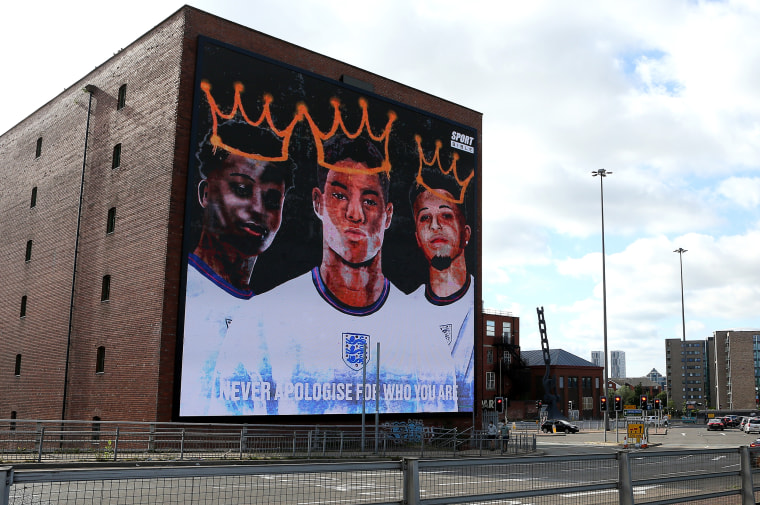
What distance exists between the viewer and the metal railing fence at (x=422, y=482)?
19.7 ft

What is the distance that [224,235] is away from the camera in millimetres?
33000

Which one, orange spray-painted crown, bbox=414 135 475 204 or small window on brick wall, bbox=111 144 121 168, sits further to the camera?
orange spray-painted crown, bbox=414 135 475 204

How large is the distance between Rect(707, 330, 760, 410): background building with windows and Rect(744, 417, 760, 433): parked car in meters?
113

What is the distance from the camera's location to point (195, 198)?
106 feet

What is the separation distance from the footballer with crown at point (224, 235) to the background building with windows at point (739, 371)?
169296mm

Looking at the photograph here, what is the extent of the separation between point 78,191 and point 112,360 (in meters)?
10.7

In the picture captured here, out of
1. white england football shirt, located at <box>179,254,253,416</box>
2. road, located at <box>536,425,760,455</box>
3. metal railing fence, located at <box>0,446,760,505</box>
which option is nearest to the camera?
metal railing fence, located at <box>0,446,760,505</box>

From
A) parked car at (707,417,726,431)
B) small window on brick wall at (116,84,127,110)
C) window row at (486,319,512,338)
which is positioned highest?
small window on brick wall at (116,84,127,110)

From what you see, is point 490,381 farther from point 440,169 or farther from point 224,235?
point 224,235

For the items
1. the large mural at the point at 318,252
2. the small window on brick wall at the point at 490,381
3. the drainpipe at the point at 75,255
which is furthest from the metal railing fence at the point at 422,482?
the small window on brick wall at the point at 490,381

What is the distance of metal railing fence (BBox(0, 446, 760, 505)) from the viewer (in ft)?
19.7

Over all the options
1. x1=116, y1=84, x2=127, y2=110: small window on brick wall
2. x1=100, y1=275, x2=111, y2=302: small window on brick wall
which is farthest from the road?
x1=116, y1=84, x2=127, y2=110: small window on brick wall

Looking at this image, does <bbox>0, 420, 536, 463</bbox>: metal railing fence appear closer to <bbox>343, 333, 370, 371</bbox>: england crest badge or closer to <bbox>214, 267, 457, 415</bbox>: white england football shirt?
<bbox>214, 267, 457, 415</bbox>: white england football shirt

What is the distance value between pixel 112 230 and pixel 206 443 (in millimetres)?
12140
